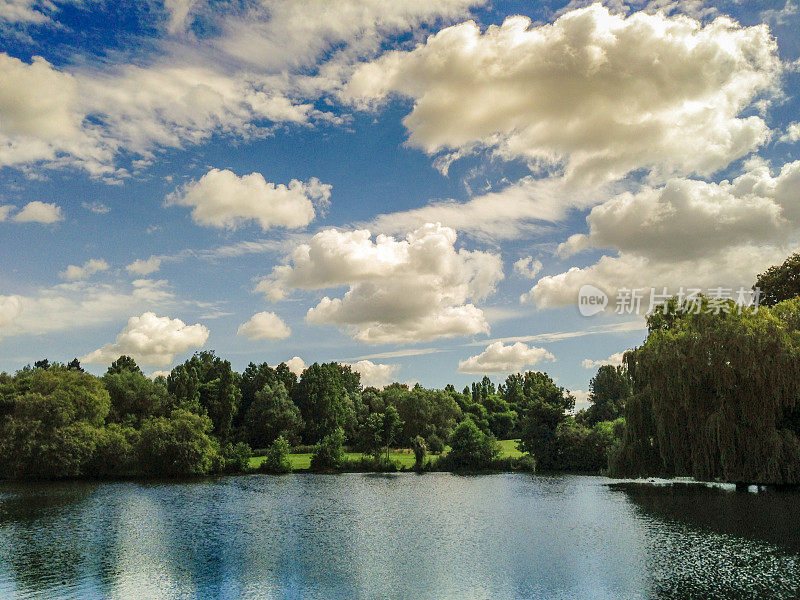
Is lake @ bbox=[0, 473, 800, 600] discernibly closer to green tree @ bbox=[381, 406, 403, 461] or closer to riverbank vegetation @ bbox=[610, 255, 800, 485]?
riverbank vegetation @ bbox=[610, 255, 800, 485]

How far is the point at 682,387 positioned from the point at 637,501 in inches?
385

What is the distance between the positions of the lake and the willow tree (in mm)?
2851

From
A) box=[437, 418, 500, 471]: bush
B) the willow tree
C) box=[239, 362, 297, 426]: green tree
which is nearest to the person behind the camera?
the willow tree

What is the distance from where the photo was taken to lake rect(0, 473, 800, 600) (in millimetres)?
22359

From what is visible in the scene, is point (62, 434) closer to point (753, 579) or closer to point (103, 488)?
point (103, 488)

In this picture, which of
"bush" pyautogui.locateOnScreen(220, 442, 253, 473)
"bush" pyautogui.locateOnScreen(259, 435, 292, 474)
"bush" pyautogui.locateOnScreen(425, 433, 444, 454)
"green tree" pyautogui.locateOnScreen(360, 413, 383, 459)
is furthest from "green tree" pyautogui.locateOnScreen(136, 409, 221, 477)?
"bush" pyautogui.locateOnScreen(425, 433, 444, 454)

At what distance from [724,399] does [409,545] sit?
27432mm

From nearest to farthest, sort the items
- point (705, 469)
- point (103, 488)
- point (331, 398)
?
point (705, 469), point (103, 488), point (331, 398)

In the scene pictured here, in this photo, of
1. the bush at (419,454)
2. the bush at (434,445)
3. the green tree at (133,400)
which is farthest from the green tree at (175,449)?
the bush at (434,445)

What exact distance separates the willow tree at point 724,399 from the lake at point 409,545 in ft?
9.35

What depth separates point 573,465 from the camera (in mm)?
77125

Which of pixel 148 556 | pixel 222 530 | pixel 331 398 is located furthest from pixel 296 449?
pixel 148 556

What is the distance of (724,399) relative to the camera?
43.2m

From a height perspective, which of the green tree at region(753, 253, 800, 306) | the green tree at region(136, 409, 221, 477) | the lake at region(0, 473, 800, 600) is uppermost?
the green tree at region(753, 253, 800, 306)
